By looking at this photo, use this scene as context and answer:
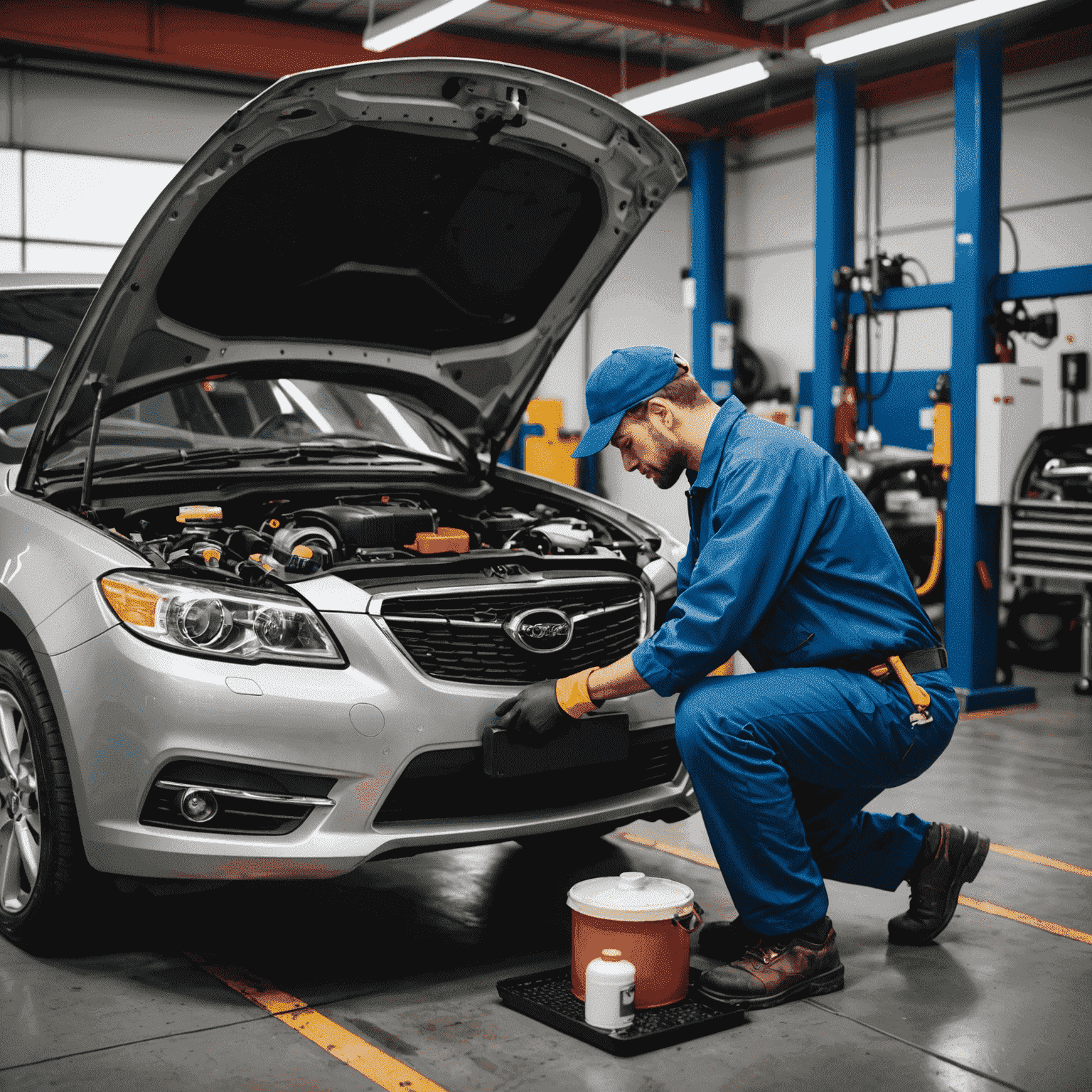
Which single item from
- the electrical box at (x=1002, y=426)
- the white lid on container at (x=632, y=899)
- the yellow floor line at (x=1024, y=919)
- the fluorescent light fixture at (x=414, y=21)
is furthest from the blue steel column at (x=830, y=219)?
the white lid on container at (x=632, y=899)

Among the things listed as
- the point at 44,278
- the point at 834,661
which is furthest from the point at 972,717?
the point at 44,278

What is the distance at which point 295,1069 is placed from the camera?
92.3 inches

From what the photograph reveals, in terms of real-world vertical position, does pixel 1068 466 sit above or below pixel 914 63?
below

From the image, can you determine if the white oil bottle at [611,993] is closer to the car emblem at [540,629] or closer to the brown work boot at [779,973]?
the brown work boot at [779,973]

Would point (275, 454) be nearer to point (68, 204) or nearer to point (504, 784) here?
point (504, 784)

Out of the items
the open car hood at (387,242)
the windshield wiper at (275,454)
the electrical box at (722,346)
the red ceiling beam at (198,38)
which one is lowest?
the windshield wiper at (275,454)

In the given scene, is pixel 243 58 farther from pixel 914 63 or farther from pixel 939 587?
pixel 939 587

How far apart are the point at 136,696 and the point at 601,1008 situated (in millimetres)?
1072

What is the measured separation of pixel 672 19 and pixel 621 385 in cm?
667

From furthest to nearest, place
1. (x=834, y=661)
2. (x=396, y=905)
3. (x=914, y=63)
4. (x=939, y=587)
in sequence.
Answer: (x=914, y=63)
(x=939, y=587)
(x=396, y=905)
(x=834, y=661)

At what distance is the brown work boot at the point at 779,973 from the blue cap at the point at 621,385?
3.60 feet

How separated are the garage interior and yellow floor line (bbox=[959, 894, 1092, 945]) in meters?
0.02

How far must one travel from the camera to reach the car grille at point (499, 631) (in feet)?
9.02

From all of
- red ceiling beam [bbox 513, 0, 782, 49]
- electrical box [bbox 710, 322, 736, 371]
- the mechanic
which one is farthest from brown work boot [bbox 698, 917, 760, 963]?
electrical box [bbox 710, 322, 736, 371]
